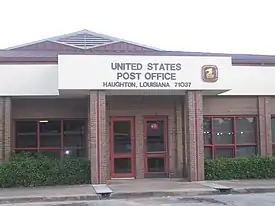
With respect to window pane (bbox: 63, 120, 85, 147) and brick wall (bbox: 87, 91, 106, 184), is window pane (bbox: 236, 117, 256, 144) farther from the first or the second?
window pane (bbox: 63, 120, 85, 147)

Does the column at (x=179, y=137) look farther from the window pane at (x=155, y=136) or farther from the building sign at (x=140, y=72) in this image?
the building sign at (x=140, y=72)

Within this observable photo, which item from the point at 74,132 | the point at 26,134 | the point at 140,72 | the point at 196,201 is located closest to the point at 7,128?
the point at 26,134

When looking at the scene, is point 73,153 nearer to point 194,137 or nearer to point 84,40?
point 194,137

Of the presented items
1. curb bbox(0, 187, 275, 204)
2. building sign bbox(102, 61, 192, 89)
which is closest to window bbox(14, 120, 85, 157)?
building sign bbox(102, 61, 192, 89)

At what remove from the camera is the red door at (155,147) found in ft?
67.2

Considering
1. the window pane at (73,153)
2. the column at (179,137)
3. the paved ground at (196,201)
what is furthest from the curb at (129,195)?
the window pane at (73,153)

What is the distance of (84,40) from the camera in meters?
30.2

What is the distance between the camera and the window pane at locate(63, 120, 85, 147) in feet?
67.9

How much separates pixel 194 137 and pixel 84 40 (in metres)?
13.9

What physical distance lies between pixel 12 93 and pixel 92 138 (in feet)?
12.8

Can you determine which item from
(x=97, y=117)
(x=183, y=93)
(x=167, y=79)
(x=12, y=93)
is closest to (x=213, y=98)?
(x=183, y=93)

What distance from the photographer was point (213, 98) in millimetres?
21078

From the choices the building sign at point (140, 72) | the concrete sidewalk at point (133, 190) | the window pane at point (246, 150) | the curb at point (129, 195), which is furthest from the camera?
the window pane at point (246, 150)

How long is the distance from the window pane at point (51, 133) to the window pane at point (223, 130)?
673 centimetres
